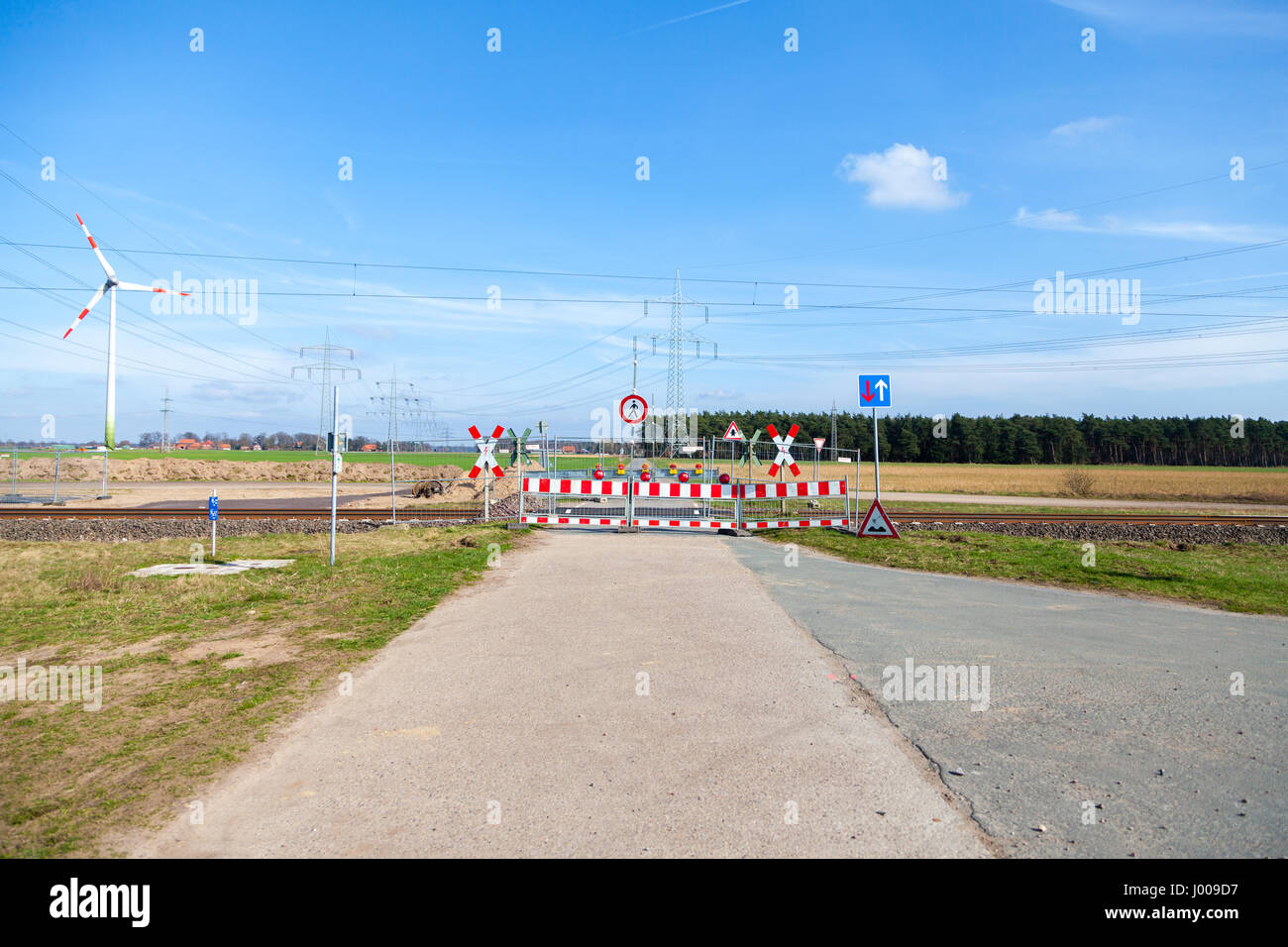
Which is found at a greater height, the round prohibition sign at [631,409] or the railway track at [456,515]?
the round prohibition sign at [631,409]

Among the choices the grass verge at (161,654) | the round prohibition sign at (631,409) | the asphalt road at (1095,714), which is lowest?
the asphalt road at (1095,714)

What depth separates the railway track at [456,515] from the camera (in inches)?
898

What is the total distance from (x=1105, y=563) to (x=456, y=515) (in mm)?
17381

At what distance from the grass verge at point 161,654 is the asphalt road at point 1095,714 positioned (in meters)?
4.98

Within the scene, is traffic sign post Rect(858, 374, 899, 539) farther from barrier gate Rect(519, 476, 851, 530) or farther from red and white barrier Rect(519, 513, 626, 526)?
red and white barrier Rect(519, 513, 626, 526)

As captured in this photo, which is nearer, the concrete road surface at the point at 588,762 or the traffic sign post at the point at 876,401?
the concrete road surface at the point at 588,762

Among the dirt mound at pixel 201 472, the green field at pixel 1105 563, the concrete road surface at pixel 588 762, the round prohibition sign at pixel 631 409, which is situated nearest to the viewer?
the concrete road surface at pixel 588 762

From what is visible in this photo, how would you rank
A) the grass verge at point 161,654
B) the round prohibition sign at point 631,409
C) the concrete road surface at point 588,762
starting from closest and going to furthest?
the concrete road surface at point 588,762
the grass verge at point 161,654
the round prohibition sign at point 631,409

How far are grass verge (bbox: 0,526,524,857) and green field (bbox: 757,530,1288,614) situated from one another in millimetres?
8544

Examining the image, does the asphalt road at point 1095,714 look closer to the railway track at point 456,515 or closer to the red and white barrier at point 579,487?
the red and white barrier at point 579,487

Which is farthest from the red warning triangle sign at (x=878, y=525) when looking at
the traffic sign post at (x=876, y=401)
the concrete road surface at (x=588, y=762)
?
the concrete road surface at (x=588, y=762)
